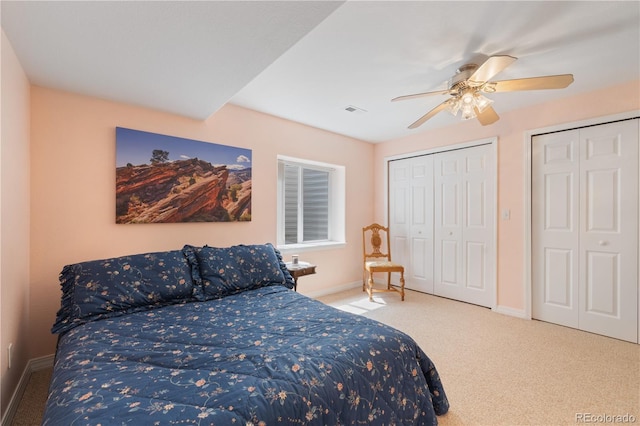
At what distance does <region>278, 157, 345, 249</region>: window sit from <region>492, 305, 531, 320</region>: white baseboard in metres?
2.18

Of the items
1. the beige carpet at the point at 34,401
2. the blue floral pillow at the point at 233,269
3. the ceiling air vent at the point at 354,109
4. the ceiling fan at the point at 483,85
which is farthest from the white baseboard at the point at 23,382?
the ceiling air vent at the point at 354,109

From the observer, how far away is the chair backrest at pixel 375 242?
439 cm

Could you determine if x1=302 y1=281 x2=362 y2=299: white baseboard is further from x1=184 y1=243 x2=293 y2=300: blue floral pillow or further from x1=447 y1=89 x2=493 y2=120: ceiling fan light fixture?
x1=447 y1=89 x2=493 y2=120: ceiling fan light fixture

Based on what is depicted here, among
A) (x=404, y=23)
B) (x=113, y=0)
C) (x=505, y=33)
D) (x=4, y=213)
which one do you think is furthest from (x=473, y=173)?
(x=4, y=213)

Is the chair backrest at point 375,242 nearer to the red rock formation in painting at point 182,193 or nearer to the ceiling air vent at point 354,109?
the ceiling air vent at point 354,109

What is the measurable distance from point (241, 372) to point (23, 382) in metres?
1.92

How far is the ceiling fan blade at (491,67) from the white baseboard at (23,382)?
3.49 meters

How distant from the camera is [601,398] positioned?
184 cm

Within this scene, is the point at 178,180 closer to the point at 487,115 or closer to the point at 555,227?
the point at 487,115

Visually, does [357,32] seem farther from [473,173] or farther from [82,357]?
[473,173]

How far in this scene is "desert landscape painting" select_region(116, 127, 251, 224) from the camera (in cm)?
250

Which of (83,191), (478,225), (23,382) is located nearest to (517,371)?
(478,225)

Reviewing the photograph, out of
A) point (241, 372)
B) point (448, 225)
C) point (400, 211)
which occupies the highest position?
point (400, 211)

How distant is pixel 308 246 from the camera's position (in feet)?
12.8
